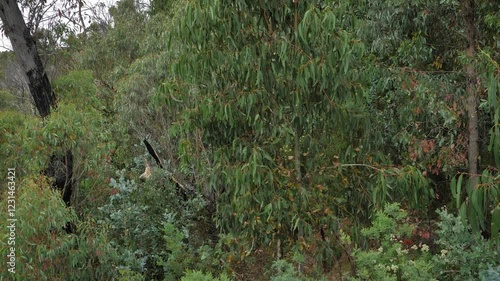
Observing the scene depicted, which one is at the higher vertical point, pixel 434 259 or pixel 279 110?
pixel 279 110

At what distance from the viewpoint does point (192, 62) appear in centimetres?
438

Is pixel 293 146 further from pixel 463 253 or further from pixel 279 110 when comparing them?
pixel 463 253

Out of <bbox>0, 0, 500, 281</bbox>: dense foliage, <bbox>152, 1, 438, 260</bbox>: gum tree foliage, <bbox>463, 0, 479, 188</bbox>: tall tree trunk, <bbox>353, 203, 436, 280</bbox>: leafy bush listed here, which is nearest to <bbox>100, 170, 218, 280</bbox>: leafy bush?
<bbox>0, 0, 500, 281</bbox>: dense foliage

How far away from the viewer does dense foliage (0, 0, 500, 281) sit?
162 inches

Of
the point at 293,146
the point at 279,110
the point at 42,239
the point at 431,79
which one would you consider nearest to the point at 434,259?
the point at 293,146

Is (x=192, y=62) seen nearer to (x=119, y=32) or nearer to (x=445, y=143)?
(x=445, y=143)

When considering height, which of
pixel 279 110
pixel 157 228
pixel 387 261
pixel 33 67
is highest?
pixel 33 67

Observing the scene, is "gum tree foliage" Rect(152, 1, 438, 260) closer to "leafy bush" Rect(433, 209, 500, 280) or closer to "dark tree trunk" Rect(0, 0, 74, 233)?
"leafy bush" Rect(433, 209, 500, 280)

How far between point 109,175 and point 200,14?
425cm

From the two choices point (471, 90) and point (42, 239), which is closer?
point (42, 239)

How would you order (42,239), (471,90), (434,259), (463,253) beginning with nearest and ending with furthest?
(463,253), (434,259), (42,239), (471,90)

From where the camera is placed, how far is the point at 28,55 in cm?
565

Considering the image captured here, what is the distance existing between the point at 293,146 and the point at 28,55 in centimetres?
298

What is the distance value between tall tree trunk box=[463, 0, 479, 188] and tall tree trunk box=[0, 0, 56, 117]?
14.2 feet
